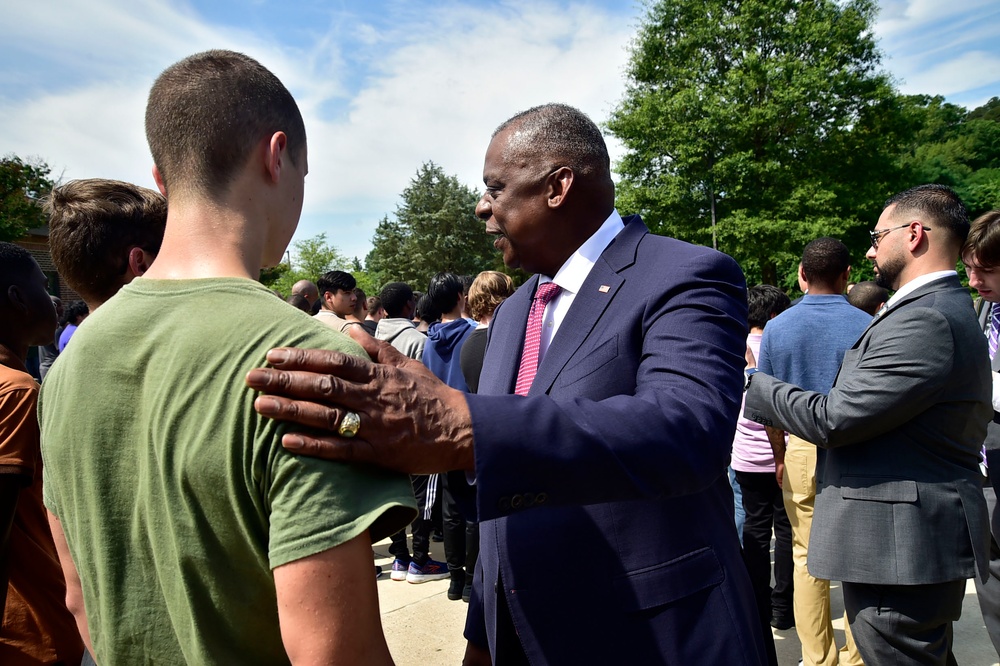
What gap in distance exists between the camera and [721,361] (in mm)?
1605

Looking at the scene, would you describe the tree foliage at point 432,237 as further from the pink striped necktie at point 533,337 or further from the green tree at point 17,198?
the pink striped necktie at point 533,337

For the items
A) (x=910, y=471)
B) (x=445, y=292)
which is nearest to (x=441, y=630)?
(x=445, y=292)

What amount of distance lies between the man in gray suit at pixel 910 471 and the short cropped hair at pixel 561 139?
150 centimetres

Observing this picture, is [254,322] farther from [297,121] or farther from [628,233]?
[628,233]

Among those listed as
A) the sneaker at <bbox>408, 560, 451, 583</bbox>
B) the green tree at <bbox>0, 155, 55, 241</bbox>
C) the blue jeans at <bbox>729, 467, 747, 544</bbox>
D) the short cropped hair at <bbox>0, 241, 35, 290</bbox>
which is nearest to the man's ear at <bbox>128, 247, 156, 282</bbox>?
the short cropped hair at <bbox>0, 241, 35, 290</bbox>

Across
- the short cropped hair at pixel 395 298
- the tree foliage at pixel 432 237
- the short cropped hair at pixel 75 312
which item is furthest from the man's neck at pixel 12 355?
the tree foliage at pixel 432 237

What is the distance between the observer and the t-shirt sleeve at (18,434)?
84.7 inches

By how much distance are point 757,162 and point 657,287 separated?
25.1m

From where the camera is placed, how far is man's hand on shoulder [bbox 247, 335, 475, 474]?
3.23 ft

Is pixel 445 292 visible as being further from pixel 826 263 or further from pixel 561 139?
pixel 561 139

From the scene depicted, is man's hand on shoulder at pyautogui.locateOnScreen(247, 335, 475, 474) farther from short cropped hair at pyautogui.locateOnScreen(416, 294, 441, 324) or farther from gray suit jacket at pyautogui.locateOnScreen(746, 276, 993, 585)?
short cropped hair at pyautogui.locateOnScreen(416, 294, 441, 324)

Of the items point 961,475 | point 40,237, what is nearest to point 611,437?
point 961,475

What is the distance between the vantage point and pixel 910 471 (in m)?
2.74

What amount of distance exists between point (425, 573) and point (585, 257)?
14.8 feet
